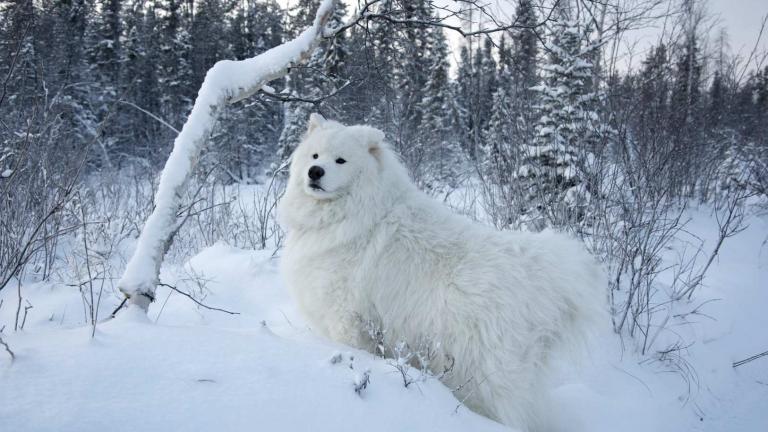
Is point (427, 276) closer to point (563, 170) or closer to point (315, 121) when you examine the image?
point (315, 121)

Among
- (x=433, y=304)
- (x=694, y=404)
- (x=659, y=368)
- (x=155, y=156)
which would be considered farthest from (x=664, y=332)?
(x=155, y=156)

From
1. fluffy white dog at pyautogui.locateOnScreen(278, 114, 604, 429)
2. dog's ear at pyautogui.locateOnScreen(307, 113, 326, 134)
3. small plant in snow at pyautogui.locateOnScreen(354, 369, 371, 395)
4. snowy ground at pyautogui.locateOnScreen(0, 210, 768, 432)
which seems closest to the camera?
snowy ground at pyautogui.locateOnScreen(0, 210, 768, 432)

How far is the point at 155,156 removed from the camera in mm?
12289

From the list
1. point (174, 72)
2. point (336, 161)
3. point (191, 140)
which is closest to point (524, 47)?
point (336, 161)

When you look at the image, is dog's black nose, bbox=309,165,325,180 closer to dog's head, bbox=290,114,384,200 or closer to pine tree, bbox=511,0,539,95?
dog's head, bbox=290,114,384,200

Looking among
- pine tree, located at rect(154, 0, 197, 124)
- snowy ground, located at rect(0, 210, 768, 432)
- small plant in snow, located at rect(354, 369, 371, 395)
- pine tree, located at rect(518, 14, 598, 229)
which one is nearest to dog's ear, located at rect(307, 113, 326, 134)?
snowy ground, located at rect(0, 210, 768, 432)

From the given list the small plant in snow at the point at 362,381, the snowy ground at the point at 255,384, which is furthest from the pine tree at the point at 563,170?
the small plant in snow at the point at 362,381

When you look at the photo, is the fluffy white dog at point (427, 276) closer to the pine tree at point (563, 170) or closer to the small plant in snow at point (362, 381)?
the small plant in snow at point (362, 381)

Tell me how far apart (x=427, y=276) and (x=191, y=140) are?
1646mm

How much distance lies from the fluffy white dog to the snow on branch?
0.62m

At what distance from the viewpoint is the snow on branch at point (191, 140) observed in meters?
2.26

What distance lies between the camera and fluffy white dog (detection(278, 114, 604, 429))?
2441 millimetres

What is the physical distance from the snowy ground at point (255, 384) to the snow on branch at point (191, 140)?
0.80ft

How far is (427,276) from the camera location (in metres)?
2.65
